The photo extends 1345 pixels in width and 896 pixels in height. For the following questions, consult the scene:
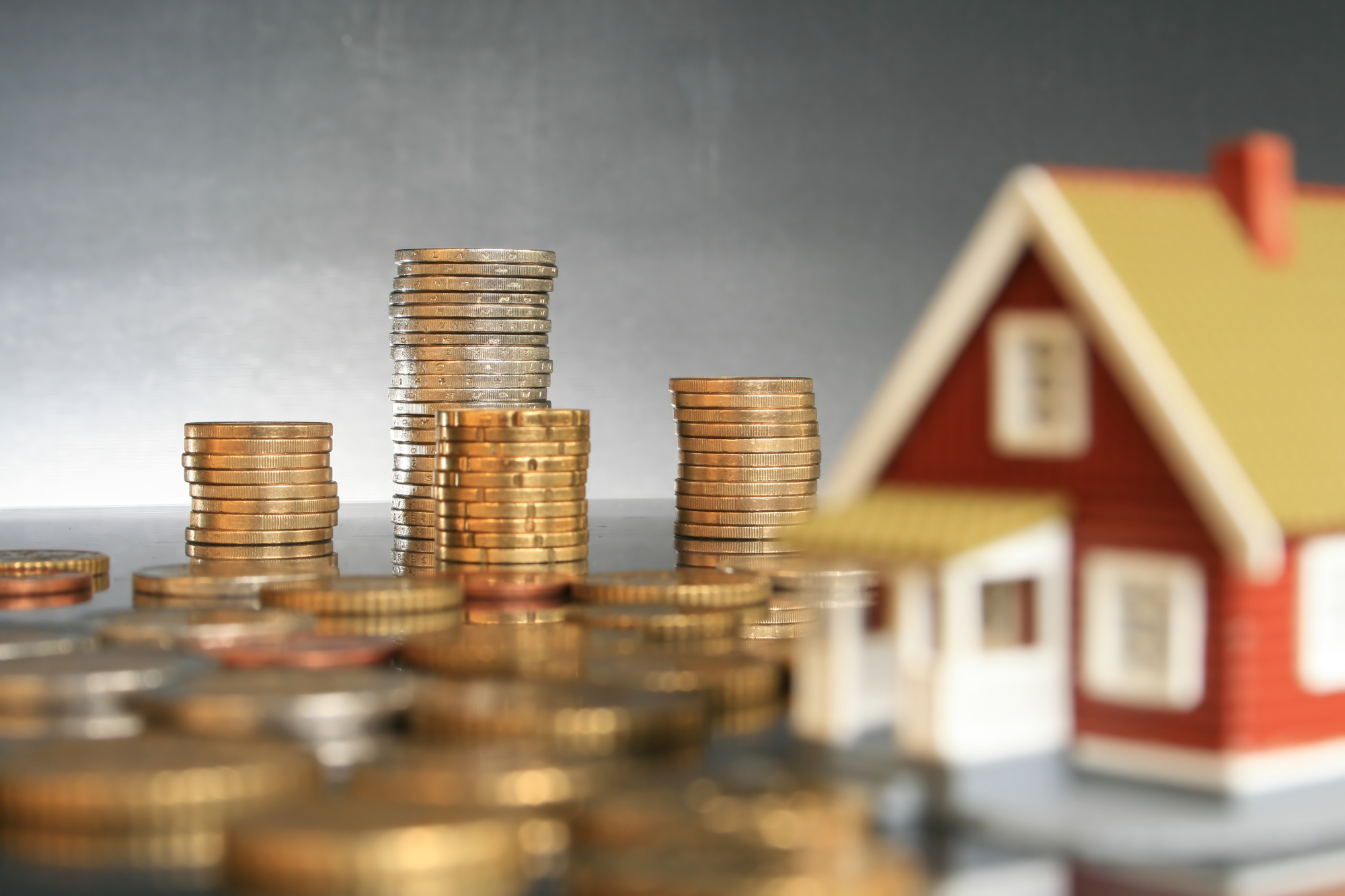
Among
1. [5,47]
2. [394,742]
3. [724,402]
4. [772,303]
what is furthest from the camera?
[772,303]

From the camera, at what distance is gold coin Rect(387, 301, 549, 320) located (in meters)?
8.03

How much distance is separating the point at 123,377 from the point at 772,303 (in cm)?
442

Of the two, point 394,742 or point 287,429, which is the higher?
point 287,429

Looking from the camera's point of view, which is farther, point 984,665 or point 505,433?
point 505,433

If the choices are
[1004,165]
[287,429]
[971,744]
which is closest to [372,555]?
[287,429]

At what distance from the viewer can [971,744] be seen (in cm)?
331

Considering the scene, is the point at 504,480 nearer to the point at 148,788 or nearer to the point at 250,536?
the point at 250,536

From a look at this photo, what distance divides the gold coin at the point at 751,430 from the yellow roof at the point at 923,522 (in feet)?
12.7

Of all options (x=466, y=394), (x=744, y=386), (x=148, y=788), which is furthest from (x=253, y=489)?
(x=148, y=788)

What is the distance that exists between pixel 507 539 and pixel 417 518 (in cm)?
185

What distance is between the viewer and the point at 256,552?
24.9 feet

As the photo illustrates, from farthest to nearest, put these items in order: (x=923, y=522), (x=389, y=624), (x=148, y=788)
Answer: (x=389, y=624), (x=923, y=522), (x=148, y=788)

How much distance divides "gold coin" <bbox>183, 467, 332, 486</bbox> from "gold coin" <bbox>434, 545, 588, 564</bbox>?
1386 mm

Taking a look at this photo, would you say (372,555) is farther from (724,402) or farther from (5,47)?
(5,47)
